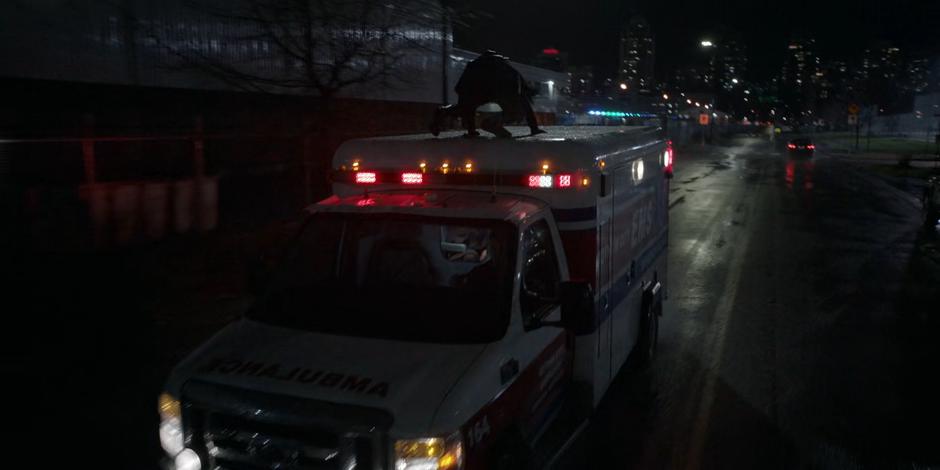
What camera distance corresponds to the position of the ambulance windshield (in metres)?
4.09

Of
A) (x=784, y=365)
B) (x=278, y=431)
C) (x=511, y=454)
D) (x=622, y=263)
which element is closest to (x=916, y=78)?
(x=784, y=365)

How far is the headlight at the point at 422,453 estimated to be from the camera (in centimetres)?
329

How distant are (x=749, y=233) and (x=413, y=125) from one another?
12195mm

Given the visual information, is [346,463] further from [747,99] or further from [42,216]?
[747,99]

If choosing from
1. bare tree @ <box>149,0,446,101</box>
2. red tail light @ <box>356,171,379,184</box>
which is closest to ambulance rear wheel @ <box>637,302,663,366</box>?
red tail light @ <box>356,171,379,184</box>

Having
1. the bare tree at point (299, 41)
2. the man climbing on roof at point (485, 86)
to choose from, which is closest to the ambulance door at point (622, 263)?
the man climbing on roof at point (485, 86)

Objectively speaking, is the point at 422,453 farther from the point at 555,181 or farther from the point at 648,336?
the point at 648,336

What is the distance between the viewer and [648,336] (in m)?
7.65

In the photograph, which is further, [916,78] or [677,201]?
[916,78]

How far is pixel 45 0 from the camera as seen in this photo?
12133mm

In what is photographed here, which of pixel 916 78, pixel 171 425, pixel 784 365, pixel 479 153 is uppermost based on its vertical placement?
pixel 916 78

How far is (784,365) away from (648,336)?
4.90 feet

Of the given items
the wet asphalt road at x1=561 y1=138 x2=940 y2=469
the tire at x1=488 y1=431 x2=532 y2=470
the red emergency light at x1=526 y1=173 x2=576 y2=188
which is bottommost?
the wet asphalt road at x1=561 y1=138 x2=940 y2=469

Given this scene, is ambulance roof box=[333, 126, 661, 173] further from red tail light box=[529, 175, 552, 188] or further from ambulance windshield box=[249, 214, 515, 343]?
ambulance windshield box=[249, 214, 515, 343]
